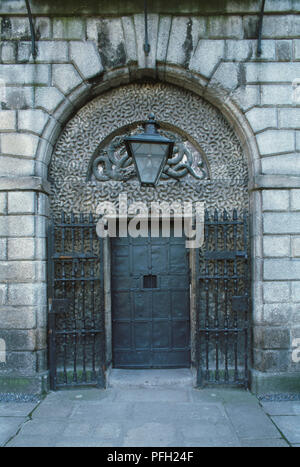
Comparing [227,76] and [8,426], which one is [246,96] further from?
[8,426]

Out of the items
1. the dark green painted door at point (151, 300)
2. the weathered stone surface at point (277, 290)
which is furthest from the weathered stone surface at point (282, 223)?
the dark green painted door at point (151, 300)

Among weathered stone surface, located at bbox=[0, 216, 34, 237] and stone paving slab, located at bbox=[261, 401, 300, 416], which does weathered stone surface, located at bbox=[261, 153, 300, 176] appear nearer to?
stone paving slab, located at bbox=[261, 401, 300, 416]

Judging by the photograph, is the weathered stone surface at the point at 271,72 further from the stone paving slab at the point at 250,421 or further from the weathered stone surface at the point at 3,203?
the stone paving slab at the point at 250,421

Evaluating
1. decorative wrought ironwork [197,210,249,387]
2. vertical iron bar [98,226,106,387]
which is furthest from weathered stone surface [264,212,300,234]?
vertical iron bar [98,226,106,387]

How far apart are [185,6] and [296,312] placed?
4075mm

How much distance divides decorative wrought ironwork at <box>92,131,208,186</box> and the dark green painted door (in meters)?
0.88

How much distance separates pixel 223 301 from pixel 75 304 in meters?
1.97

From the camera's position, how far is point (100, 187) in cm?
459

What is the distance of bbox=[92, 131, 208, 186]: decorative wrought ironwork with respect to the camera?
4645 mm

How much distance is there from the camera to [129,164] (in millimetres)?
4668

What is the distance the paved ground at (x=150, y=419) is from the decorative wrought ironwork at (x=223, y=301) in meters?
0.32

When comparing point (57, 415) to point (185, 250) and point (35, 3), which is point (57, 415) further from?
point (35, 3)

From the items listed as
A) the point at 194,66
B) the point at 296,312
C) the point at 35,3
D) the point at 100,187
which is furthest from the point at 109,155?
the point at 296,312

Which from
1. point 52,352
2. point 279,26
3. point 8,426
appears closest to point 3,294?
point 52,352
